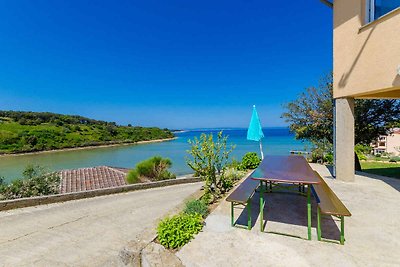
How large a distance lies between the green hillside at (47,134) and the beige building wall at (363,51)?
60640mm

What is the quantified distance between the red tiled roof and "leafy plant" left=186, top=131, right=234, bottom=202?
8.01 meters

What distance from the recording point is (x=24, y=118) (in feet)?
208

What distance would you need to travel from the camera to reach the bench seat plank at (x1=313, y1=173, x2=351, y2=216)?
114 inches

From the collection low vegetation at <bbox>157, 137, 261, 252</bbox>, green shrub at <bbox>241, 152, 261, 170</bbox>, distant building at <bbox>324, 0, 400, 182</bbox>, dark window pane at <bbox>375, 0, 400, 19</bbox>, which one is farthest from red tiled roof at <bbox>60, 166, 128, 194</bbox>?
dark window pane at <bbox>375, 0, 400, 19</bbox>

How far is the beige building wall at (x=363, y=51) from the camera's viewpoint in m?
5.36

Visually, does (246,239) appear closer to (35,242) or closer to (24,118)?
(35,242)

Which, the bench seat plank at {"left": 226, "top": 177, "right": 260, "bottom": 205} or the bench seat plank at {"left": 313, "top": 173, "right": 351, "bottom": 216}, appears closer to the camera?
the bench seat plank at {"left": 313, "top": 173, "right": 351, "bottom": 216}

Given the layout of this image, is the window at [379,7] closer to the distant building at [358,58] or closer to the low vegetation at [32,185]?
the distant building at [358,58]

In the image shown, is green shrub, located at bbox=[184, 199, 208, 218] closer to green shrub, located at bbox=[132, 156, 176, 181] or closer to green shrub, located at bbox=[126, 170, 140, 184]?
green shrub, located at bbox=[126, 170, 140, 184]

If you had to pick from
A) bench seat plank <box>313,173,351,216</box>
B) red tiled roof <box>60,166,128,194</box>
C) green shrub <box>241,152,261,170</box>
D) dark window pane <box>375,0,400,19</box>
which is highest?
dark window pane <box>375,0,400,19</box>

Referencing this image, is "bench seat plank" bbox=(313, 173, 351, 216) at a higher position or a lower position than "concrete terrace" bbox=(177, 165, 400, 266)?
higher

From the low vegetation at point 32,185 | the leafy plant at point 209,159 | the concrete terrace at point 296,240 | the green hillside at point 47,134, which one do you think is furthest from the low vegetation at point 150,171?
the green hillside at point 47,134

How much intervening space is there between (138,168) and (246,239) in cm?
1024

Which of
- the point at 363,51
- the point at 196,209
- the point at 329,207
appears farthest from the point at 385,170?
the point at 196,209
